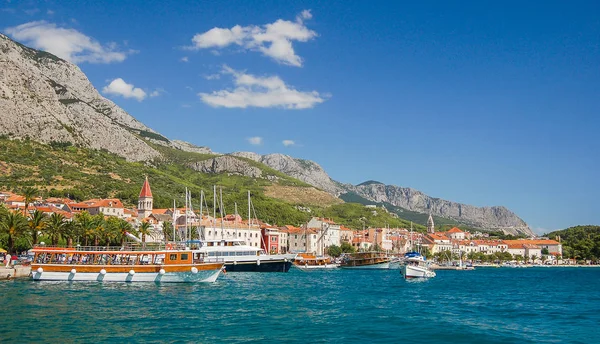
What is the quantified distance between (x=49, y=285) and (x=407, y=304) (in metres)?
32.6

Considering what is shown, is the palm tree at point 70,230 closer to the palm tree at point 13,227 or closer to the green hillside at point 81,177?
the palm tree at point 13,227

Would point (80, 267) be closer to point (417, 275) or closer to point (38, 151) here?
point (417, 275)

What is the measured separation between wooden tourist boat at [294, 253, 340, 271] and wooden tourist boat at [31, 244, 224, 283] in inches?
2371

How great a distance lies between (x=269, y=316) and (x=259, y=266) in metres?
50.0

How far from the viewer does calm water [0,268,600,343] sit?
93.1 ft

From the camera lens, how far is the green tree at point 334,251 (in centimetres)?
16350

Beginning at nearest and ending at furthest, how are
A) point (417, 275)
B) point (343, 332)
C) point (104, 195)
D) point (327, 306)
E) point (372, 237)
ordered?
point (343, 332) < point (327, 306) < point (417, 275) < point (104, 195) < point (372, 237)

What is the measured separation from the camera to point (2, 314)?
32.2m

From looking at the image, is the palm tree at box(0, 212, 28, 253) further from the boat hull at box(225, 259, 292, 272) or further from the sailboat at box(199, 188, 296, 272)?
the boat hull at box(225, 259, 292, 272)

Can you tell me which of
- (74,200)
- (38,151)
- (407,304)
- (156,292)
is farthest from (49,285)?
(38,151)

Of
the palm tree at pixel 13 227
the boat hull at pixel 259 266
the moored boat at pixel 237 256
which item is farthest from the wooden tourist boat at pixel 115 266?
the boat hull at pixel 259 266

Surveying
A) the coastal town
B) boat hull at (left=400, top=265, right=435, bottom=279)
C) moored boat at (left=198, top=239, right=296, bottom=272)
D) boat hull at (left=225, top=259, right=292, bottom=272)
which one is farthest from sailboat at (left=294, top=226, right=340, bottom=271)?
boat hull at (left=400, top=265, right=435, bottom=279)

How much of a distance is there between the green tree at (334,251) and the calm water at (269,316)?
109 m

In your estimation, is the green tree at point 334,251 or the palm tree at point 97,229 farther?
the green tree at point 334,251
